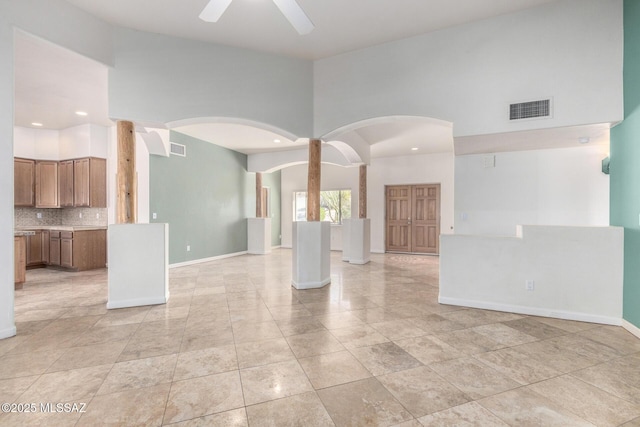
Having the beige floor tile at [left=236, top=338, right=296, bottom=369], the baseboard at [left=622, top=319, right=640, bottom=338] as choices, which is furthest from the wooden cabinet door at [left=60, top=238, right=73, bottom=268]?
the baseboard at [left=622, top=319, right=640, bottom=338]

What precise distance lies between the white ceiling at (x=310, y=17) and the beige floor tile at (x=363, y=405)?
374 cm

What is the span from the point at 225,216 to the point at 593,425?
7738mm

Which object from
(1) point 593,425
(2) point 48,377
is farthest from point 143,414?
(1) point 593,425

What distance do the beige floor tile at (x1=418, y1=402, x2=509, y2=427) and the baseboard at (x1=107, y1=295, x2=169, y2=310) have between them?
3.50 metres

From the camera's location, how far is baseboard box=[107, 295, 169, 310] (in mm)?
3807

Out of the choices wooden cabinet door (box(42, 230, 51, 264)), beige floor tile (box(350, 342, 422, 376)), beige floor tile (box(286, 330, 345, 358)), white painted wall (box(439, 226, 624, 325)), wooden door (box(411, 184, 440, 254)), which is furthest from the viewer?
wooden door (box(411, 184, 440, 254))

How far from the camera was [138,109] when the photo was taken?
389 centimetres

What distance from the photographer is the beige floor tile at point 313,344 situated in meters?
2.66

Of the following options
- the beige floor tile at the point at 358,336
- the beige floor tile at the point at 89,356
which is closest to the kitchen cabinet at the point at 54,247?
the beige floor tile at the point at 89,356

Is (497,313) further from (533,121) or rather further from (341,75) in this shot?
(341,75)

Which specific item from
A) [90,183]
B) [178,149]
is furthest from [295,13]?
[90,183]

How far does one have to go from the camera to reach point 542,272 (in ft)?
11.9

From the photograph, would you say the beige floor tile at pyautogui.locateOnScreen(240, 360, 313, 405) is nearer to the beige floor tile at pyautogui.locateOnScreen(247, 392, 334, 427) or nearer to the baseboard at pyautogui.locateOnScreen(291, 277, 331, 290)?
the beige floor tile at pyautogui.locateOnScreen(247, 392, 334, 427)

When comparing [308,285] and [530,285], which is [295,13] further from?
[530,285]
